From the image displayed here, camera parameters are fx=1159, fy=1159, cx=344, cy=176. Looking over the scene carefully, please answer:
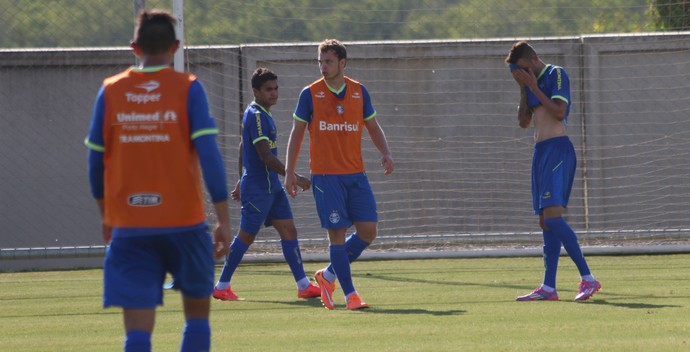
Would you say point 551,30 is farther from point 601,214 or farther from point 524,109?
point 524,109

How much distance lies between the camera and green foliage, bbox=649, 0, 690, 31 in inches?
601

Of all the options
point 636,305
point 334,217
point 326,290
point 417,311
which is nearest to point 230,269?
point 326,290

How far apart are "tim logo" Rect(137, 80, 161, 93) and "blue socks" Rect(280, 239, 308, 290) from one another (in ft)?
17.4

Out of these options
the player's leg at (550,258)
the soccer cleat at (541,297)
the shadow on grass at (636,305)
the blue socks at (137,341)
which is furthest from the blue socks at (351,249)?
the blue socks at (137,341)

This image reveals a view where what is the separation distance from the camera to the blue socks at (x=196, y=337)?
5.23 metres

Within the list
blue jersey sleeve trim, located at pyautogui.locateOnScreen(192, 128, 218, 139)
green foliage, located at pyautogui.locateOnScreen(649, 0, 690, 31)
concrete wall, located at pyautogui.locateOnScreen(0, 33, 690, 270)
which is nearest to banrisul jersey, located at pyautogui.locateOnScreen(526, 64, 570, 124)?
blue jersey sleeve trim, located at pyautogui.locateOnScreen(192, 128, 218, 139)

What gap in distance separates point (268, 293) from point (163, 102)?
19.5ft

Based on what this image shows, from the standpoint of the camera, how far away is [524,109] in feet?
31.3

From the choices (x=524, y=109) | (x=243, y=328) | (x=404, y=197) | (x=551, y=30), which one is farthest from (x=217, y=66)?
(x=243, y=328)

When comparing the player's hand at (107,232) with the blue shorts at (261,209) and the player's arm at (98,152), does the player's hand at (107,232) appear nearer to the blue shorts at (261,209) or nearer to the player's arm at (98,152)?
the player's arm at (98,152)

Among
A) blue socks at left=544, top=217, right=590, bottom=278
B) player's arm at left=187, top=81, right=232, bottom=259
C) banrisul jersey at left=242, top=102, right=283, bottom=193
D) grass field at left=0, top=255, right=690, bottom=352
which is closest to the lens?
player's arm at left=187, top=81, right=232, bottom=259

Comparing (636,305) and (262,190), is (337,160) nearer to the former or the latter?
(262,190)

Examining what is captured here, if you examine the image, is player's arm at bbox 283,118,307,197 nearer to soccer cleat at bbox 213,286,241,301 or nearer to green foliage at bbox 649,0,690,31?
soccer cleat at bbox 213,286,241,301

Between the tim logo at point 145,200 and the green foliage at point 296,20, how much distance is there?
950cm
